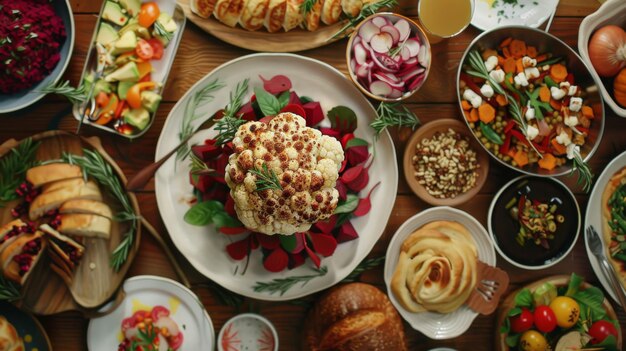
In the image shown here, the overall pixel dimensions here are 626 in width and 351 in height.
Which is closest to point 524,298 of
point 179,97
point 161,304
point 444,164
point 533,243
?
point 533,243

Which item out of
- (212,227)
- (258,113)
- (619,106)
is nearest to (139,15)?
(258,113)

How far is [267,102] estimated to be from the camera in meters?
1.59

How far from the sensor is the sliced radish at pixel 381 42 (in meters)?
1.75

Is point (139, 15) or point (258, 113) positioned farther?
point (139, 15)

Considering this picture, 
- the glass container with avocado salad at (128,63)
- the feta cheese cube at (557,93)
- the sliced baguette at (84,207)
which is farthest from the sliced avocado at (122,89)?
the feta cheese cube at (557,93)

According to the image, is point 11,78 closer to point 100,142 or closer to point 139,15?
point 100,142

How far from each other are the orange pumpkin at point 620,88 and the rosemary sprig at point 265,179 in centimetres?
117

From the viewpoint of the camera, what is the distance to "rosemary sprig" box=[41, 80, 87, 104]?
5.43 ft

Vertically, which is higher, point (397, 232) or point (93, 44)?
point (93, 44)

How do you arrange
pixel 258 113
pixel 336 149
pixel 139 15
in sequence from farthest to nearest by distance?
pixel 139 15, pixel 258 113, pixel 336 149

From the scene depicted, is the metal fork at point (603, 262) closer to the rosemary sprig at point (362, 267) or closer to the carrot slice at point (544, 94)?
the carrot slice at point (544, 94)

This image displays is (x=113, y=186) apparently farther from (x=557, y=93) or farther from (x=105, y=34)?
(x=557, y=93)

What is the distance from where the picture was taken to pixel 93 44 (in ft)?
5.57

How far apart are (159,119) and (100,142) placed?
193 millimetres
